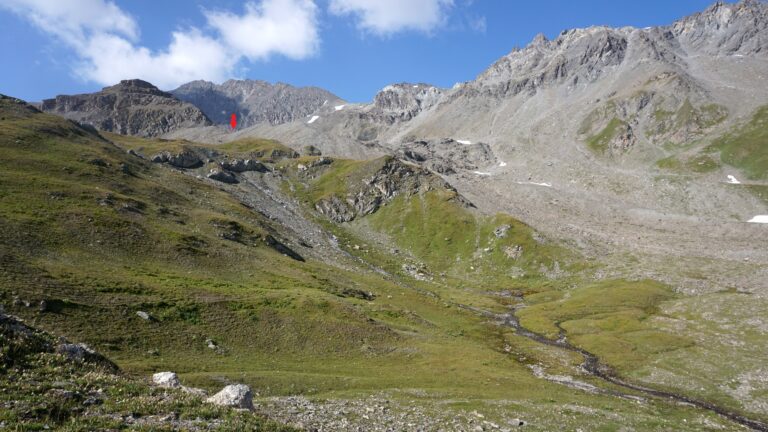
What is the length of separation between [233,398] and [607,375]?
59765mm

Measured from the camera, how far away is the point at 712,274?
127938mm

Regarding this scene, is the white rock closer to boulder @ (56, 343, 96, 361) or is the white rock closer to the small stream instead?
boulder @ (56, 343, 96, 361)

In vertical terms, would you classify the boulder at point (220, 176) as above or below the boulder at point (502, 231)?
above

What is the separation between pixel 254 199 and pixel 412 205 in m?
70.6

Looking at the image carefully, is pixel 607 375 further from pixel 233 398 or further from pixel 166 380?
pixel 166 380

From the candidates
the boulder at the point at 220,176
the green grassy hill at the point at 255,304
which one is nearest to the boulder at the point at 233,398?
the green grassy hill at the point at 255,304

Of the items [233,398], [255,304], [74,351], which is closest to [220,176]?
[255,304]

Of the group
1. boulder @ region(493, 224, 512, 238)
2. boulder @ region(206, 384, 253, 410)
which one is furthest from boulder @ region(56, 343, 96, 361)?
boulder @ region(493, 224, 512, 238)

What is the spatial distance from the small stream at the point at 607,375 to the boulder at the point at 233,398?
52.1 m

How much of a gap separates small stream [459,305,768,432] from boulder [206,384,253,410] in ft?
171

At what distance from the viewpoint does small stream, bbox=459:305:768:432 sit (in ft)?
155

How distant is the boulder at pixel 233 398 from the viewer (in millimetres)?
21906

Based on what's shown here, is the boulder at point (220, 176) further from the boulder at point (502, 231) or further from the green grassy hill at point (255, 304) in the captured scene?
the boulder at point (502, 231)

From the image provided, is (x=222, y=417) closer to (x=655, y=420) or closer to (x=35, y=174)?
(x=655, y=420)
